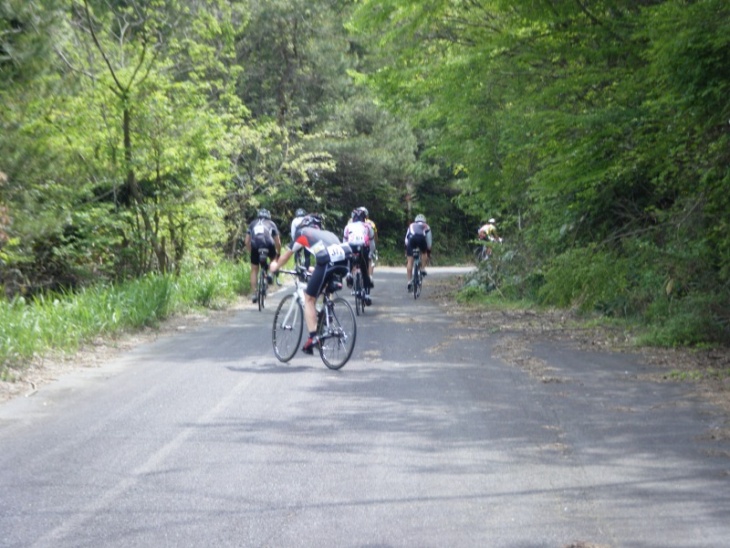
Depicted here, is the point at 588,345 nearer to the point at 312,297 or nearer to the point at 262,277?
the point at 312,297

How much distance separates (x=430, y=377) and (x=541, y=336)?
4352mm

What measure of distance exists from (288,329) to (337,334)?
0.97 m

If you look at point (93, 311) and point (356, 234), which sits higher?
point (356, 234)

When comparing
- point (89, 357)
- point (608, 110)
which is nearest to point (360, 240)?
point (89, 357)

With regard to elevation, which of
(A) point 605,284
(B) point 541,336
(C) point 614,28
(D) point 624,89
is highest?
(C) point 614,28

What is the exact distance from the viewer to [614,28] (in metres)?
12.6

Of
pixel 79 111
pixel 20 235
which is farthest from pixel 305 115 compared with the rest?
pixel 20 235

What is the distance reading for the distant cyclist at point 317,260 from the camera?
11.7 meters

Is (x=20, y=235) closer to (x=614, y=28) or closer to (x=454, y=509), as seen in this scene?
(x=614, y=28)

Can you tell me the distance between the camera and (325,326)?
38.8 ft

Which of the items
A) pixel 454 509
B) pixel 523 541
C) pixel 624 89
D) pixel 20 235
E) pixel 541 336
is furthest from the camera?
pixel 20 235

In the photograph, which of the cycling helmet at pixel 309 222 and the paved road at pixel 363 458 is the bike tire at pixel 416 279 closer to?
the cycling helmet at pixel 309 222

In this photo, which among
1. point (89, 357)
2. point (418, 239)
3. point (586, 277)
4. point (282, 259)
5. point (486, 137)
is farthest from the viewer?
point (418, 239)

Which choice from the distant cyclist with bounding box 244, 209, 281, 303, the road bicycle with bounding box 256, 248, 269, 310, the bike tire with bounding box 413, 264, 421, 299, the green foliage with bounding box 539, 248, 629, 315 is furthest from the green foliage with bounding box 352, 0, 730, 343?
the bike tire with bounding box 413, 264, 421, 299
